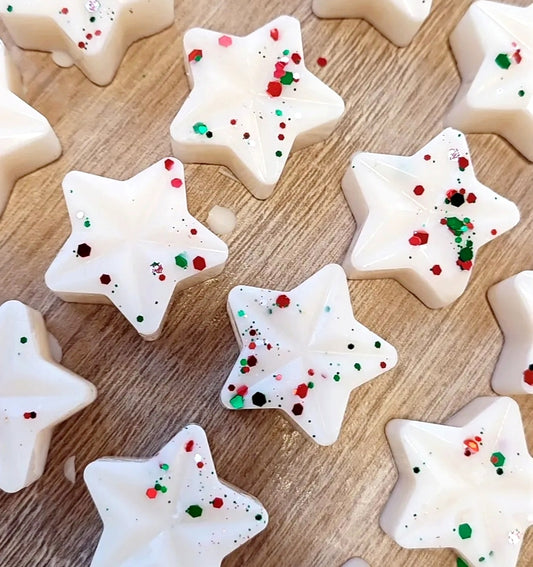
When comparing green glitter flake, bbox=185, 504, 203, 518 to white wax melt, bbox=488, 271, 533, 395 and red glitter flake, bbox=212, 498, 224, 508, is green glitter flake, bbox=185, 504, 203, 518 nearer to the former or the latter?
red glitter flake, bbox=212, 498, 224, 508

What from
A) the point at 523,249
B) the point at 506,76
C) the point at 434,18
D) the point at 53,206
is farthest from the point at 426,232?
the point at 53,206

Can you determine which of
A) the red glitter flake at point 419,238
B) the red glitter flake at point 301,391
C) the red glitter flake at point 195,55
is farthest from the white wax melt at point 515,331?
the red glitter flake at point 195,55

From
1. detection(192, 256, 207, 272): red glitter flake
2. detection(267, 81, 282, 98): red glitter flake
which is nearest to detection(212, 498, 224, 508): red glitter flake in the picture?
detection(192, 256, 207, 272): red glitter flake

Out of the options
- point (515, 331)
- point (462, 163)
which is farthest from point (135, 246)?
point (515, 331)

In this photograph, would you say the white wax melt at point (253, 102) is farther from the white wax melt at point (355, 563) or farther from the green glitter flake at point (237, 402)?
the white wax melt at point (355, 563)

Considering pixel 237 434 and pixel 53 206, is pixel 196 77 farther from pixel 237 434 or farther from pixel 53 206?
pixel 237 434
